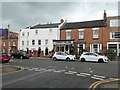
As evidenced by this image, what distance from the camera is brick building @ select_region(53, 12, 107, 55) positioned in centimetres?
4875

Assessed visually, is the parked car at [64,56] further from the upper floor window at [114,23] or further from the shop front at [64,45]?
the upper floor window at [114,23]

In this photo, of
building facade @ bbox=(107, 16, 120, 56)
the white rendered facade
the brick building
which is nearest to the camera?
building facade @ bbox=(107, 16, 120, 56)

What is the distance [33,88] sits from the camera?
11.5 m

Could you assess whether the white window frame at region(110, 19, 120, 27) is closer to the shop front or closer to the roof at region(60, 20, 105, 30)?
the roof at region(60, 20, 105, 30)

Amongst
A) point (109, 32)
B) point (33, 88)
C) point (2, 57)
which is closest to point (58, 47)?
point (109, 32)

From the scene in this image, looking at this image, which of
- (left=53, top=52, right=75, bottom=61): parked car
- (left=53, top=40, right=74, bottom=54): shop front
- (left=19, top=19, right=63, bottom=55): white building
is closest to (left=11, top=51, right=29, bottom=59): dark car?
(left=53, top=52, right=75, bottom=61): parked car

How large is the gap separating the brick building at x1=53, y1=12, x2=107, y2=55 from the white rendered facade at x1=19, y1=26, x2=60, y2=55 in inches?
75.5

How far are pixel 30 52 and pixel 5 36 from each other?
21427 millimetres

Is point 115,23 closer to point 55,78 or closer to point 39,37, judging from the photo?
point 39,37

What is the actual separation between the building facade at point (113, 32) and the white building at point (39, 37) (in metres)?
12.5

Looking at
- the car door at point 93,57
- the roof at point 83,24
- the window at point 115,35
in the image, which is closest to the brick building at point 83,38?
the roof at point 83,24

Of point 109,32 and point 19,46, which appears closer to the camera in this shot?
point 109,32

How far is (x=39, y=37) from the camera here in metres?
57.8

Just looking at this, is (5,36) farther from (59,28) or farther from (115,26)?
(115,26)
